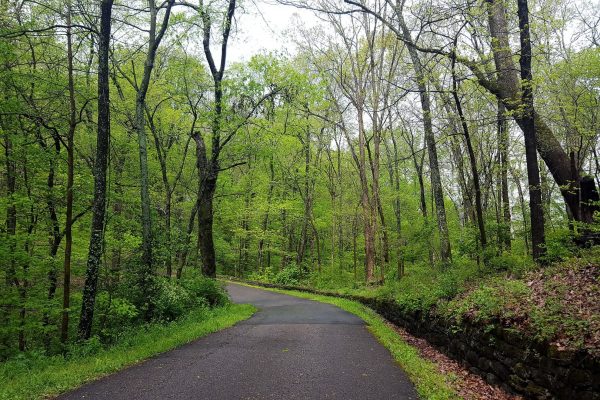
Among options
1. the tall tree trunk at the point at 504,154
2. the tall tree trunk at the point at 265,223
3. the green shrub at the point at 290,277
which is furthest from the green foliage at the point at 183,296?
the tall tree trunk at the point at 265,223

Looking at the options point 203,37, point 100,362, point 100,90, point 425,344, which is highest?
point 203,37

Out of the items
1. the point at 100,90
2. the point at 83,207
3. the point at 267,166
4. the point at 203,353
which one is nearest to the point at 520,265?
the point at 203,353

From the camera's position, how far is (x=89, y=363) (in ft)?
21.6

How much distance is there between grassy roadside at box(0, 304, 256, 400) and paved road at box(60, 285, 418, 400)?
0.33 metres

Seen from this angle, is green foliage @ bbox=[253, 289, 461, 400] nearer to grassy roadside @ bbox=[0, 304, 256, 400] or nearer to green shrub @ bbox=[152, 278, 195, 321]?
grassy roadside @ bbox=[0, 304, 256, 400]

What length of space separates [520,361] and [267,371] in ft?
12.1

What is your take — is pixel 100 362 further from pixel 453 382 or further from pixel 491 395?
pixel 491 395

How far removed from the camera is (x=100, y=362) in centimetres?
651

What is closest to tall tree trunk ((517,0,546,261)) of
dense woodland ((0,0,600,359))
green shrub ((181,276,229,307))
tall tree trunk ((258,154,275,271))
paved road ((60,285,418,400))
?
dense woodland ((0,0,600,359))

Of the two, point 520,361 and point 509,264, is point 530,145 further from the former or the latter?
point 520,361

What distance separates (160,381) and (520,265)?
780cm

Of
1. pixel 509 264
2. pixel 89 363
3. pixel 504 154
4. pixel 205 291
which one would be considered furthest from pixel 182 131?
pixel 504 154

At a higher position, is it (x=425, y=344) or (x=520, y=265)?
(x=520, y=265)

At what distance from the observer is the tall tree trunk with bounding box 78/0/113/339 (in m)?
8.37
